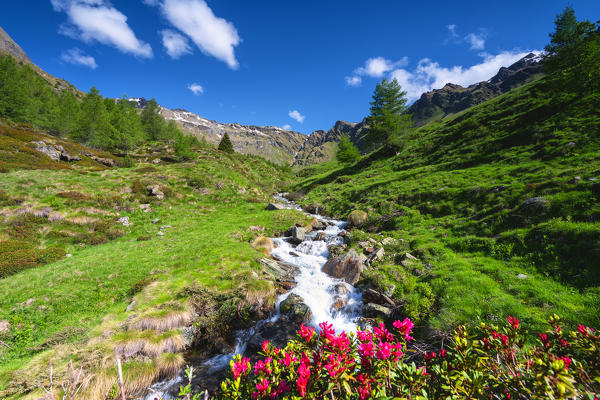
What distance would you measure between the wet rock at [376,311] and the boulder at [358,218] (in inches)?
439

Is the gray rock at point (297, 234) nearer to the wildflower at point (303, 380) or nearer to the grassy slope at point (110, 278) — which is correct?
the grassy slope at point (110, 278)

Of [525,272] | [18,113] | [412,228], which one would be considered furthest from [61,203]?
[18,113]

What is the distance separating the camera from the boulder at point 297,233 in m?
19.1

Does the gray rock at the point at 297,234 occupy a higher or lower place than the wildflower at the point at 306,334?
lower

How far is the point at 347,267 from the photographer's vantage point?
1355 centimetres

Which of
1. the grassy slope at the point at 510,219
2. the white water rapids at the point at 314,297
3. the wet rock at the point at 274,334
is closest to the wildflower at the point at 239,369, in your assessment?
the wet rock at the point at 274,334

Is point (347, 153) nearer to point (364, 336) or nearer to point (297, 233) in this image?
point (297, 233)

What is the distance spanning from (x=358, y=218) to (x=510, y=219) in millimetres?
11138

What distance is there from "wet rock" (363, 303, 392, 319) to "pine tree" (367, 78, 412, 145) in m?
46.5

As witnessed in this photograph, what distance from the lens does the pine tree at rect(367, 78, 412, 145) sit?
162 feet

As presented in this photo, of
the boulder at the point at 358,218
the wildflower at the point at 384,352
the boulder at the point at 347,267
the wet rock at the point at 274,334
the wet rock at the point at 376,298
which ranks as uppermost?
the wildflower at the point at 384,352

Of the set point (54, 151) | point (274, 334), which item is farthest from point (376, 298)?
point (54, 151)

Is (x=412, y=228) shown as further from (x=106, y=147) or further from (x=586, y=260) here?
(x=106, y=147)

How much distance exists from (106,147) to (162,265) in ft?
202
